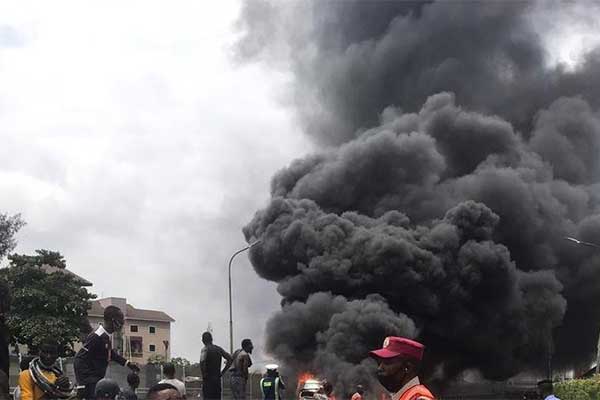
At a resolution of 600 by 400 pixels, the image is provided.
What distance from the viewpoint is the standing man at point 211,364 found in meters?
13.8

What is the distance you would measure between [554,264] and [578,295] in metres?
3.68

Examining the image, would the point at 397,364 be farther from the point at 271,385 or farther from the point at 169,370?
the point at 271,385

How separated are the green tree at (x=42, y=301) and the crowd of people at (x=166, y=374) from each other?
1412 inches

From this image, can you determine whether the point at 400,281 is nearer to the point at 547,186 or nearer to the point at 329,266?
the point at 329,266

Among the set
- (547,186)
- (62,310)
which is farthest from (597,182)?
(62,310)

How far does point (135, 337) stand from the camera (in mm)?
88625

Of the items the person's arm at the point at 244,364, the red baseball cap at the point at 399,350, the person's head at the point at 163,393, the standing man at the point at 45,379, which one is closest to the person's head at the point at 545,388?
the person's arm at the point at 244,364

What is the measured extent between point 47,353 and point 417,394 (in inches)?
217

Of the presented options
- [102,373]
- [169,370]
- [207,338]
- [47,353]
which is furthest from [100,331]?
[207,338]

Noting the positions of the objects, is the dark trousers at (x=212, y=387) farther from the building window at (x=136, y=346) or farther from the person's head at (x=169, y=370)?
the building window at (x=136, y=346)

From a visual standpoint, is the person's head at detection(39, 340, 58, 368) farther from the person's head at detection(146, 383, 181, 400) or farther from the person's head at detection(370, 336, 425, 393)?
the person's head at detection(370, 336, 425, 393)

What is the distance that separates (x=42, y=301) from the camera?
51.1 m

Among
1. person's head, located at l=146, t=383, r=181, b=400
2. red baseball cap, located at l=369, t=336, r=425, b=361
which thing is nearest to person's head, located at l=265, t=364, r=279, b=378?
person's head, located at l=146, t=383, r=181, b=400

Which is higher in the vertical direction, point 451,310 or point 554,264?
point 554,264
